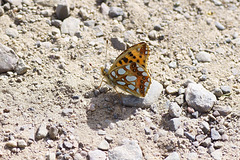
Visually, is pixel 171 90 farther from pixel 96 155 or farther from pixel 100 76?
pixel 96 155

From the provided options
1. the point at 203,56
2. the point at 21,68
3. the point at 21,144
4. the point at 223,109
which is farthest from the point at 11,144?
the point at 203,56

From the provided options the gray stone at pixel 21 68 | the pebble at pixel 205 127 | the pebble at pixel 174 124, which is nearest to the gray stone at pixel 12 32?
the gray stone at pixel 21 68

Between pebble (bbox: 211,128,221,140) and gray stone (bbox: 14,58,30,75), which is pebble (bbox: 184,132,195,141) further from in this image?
gray stone (bbox: 14,58,30,75)

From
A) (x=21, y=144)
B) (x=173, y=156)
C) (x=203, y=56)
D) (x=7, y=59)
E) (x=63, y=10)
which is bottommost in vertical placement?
(x=173, y=156)

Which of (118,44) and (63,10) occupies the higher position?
(63,10)

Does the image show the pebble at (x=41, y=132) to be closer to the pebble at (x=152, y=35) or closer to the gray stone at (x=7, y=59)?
the gray stone at (x=7, y=59)

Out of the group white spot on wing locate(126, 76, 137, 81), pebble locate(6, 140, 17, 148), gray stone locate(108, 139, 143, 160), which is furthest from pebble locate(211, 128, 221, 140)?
pebble locate(6, 140, 17, 148)
